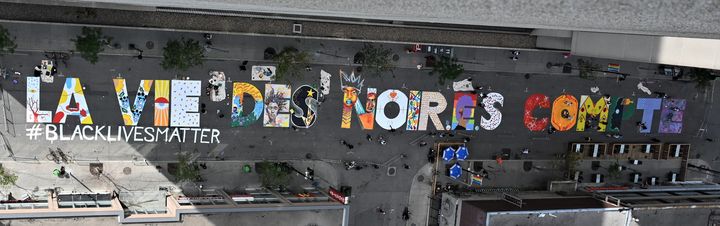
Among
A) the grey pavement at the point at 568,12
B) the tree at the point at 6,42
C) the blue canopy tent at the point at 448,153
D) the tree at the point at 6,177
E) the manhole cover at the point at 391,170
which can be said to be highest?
the grey pavement at the point at 568,12

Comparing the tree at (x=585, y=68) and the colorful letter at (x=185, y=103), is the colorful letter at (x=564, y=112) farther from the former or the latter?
the colorful letter at (x=185, y=103)

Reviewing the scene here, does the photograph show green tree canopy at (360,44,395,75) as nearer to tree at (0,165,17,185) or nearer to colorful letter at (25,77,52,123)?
colorful letter at (25,77,52,123)

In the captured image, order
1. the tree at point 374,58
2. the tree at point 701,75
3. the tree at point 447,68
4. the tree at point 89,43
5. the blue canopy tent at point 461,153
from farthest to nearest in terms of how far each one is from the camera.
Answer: the tree at point 701,75, the blue canopy tent at point 461,153, the tree at point 447,68, the tree at point 374,58, the tree at point 89,43

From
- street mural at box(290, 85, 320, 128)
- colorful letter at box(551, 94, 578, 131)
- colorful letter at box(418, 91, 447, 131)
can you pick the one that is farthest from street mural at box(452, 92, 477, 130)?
street mural at box(290, 85, 320, 128)

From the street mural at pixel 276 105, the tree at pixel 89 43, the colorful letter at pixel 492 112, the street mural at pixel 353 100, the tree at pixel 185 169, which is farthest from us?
the colorful letter at pixel 492 112

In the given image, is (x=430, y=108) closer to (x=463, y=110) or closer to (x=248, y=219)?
(x=463, y=110)

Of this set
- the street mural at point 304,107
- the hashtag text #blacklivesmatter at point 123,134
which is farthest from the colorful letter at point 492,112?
the hashtag text #blacklivesmatter at point 123,134
